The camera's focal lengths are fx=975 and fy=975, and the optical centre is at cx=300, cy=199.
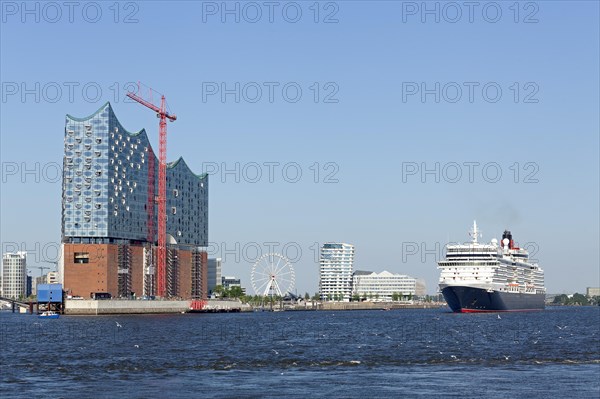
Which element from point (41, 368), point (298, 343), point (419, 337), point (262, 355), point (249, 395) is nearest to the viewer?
point (249, 395)

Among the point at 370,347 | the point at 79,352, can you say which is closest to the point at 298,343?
the point at 370,347

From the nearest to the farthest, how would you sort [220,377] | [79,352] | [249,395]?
[249,395]
[220,377]
[79,352]

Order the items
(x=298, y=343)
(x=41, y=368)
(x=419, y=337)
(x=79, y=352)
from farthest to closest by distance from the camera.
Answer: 1. (x=419, y=337)
2. (x=298, y=343)
3. (x=79, y=352)
4. (x=41, y=368)

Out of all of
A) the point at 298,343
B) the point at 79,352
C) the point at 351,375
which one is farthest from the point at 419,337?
the point at 351,375

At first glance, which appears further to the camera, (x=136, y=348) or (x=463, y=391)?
(x=136, y=348)

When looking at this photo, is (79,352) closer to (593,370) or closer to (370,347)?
(370,347)

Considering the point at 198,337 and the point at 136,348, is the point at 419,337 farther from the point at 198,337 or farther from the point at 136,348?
the point at 136,348

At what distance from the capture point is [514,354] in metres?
86.0

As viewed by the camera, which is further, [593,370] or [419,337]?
[419,337]

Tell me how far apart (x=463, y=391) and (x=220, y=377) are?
17.3 metres

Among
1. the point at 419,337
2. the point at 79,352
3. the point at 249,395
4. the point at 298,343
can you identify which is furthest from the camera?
the point at 419,337

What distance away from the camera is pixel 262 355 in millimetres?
85500

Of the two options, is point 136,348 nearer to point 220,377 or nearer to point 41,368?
point 41,368

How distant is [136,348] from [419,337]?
37642 millimetres
